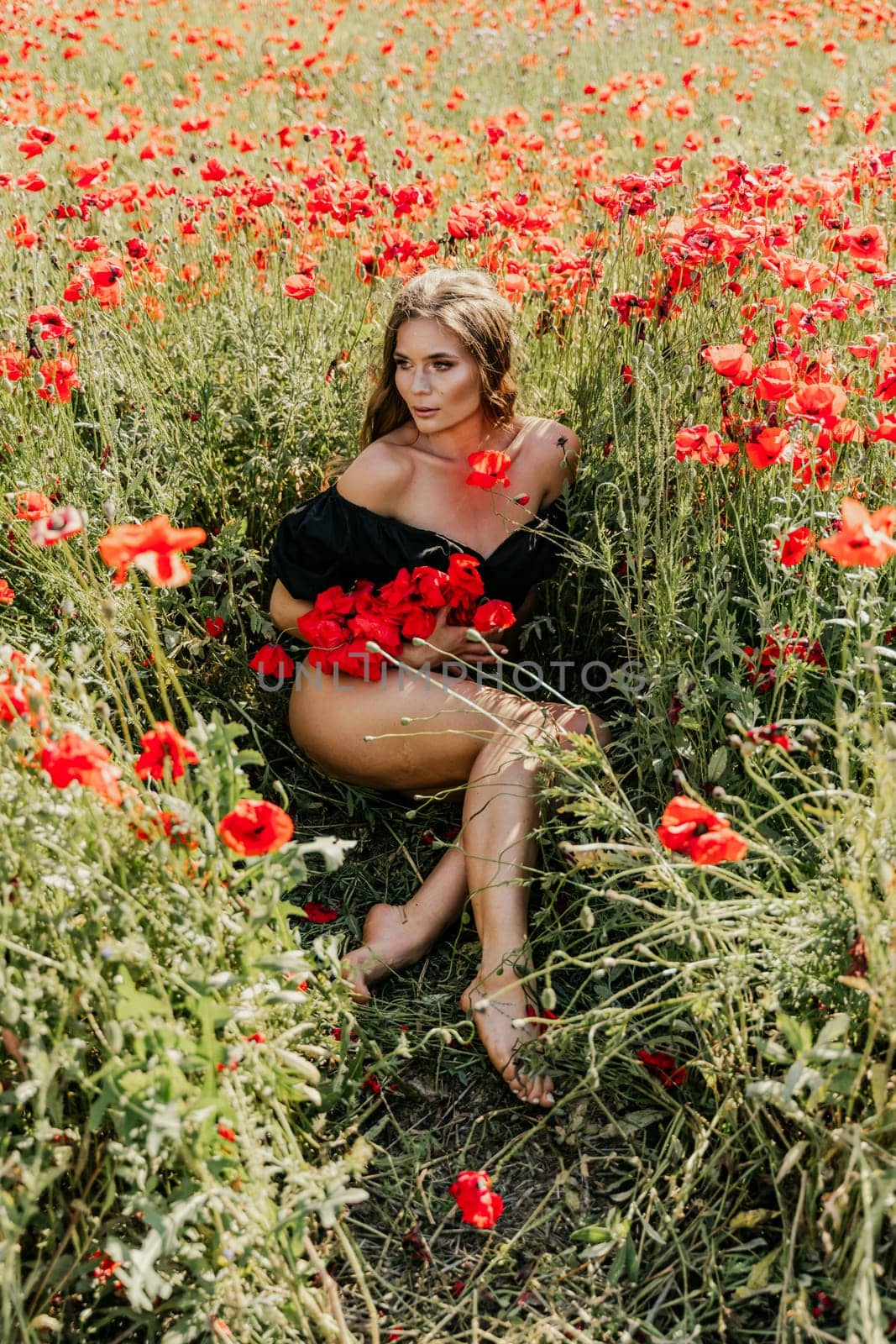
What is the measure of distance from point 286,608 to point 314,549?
189 millimetres

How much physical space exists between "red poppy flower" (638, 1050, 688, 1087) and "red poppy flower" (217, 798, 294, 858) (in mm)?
858

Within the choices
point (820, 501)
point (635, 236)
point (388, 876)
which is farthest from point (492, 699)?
point (635, 236)

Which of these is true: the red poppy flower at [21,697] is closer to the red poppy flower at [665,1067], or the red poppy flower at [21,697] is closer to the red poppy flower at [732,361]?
the red poppy flower at [665,1067]

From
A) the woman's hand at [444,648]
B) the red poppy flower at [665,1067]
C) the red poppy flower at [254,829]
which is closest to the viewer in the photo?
the red poppy flower at [254,829]

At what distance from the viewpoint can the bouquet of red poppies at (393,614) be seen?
256 cm

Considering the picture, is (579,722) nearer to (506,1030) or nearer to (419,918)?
(419,918)


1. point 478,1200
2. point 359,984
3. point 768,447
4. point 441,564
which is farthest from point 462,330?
point 478,1200

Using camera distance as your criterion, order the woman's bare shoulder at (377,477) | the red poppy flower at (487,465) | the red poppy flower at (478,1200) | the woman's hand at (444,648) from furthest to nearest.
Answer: the woman's bare shoulder at (377,477) → the woman's hand at (444,648) → the red poppy flower at (487,465) → the red poppy flower at (478,1200)

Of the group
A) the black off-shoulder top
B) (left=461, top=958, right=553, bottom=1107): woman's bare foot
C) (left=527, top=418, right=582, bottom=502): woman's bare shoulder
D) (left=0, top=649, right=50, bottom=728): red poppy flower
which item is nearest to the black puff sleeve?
the black off-shoulder top

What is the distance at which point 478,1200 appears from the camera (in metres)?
1.83

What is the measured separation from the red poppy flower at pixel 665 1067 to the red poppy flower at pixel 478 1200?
34 cm

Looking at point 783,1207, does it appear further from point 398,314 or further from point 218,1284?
point 398,314

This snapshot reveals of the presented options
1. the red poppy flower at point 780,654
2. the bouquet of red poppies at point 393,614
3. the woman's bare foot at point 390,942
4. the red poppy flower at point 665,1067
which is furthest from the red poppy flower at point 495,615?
the red poppy flower at point 665,1067

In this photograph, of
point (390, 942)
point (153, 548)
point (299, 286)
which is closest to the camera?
point (153, 548)
